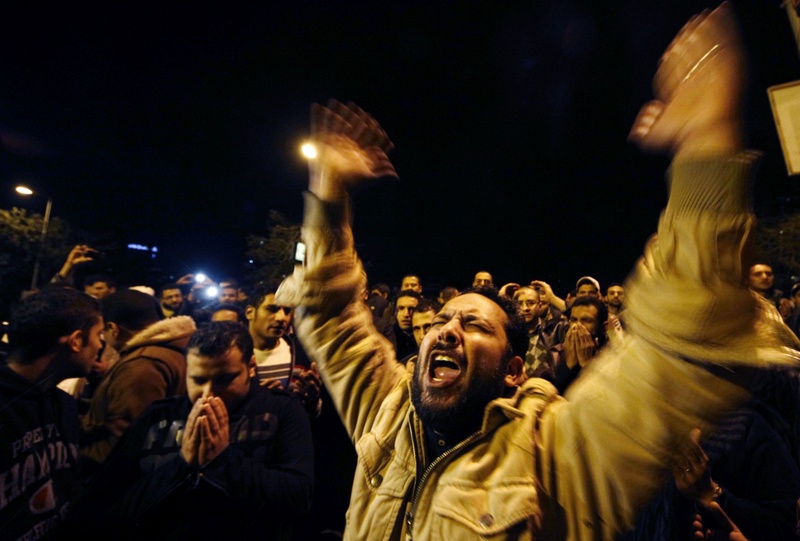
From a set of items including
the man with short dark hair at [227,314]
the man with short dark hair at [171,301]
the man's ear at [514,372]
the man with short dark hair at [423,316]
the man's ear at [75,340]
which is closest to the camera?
the man's ear at [514,372]

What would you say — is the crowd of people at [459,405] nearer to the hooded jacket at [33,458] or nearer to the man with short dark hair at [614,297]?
the hooded jacket at [33,458]

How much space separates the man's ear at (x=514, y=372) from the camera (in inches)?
83.2

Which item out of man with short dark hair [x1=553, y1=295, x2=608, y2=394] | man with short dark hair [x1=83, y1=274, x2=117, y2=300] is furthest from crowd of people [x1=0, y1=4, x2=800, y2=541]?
man with short dark hair [x1=83, y1=274, x2=117, y2=300]

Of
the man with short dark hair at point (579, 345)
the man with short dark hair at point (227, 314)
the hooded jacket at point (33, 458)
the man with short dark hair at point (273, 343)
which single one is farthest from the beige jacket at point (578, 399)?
the man with short dark hair at point (227, 314)

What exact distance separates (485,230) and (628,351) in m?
23.6

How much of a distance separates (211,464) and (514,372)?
1.71 m

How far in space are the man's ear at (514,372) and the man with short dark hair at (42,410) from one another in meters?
2.44

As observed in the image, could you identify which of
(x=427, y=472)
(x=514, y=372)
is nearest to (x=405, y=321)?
(x=514, y=372)

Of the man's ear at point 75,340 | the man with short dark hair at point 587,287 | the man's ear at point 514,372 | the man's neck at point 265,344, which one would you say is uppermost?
the man with short dark hair at point 587,287

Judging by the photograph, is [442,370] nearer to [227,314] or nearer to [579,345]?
[579,345]

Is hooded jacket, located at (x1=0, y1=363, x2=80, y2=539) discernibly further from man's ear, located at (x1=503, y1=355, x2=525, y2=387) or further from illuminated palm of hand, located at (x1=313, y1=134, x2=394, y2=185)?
man's ear, located at (x1=503, y1=355, x2=525, y2=387)

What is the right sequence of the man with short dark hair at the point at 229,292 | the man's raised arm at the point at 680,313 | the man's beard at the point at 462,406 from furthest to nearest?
1. the man with short dark hair at the point at 229,292
2. the man's beard at the point at 462,406
3. the man's raised arm at the point at 680,313

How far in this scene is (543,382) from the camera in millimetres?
1983

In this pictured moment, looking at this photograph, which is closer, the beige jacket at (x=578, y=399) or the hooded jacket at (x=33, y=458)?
the beige jacket at (x=578, y=399)
